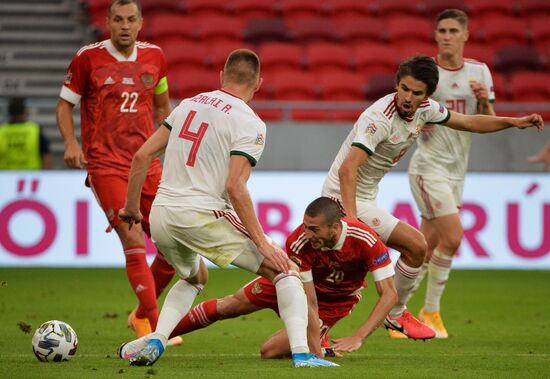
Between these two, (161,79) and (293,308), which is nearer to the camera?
(293,308)

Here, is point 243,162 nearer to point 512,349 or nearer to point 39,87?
point 512,349

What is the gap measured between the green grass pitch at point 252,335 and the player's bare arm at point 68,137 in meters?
0.95

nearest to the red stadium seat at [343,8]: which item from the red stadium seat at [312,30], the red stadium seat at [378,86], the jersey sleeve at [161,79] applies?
the red stadium seat at [312,30]

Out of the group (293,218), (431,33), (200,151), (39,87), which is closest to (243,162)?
(200,151)

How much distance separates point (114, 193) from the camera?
7.76 meters

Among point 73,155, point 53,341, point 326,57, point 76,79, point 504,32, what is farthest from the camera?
point 504,32

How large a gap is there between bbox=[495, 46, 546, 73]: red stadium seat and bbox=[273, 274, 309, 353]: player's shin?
41.8 feet

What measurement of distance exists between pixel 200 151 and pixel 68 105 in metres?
1.90

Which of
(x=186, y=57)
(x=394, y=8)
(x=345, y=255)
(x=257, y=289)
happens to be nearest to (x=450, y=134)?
(x=345, y=255)

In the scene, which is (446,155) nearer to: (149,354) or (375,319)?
(375,319)

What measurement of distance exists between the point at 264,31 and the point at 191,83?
7.06 ft

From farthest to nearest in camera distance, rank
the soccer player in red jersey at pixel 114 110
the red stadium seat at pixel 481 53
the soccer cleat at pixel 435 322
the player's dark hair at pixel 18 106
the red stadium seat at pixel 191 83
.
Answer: the red stadium seat at pixel 481 53, the red stadium seat at pixel 191 83, the player's dark hair at pixel 18 106, the soccer cleat at pixel 435 322, the soccer player in red jersey at pixel 114 110

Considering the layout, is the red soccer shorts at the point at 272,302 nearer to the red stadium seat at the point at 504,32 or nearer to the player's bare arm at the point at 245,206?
the player's bare arm at the point at 245,206

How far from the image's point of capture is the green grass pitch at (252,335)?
20.9ft
